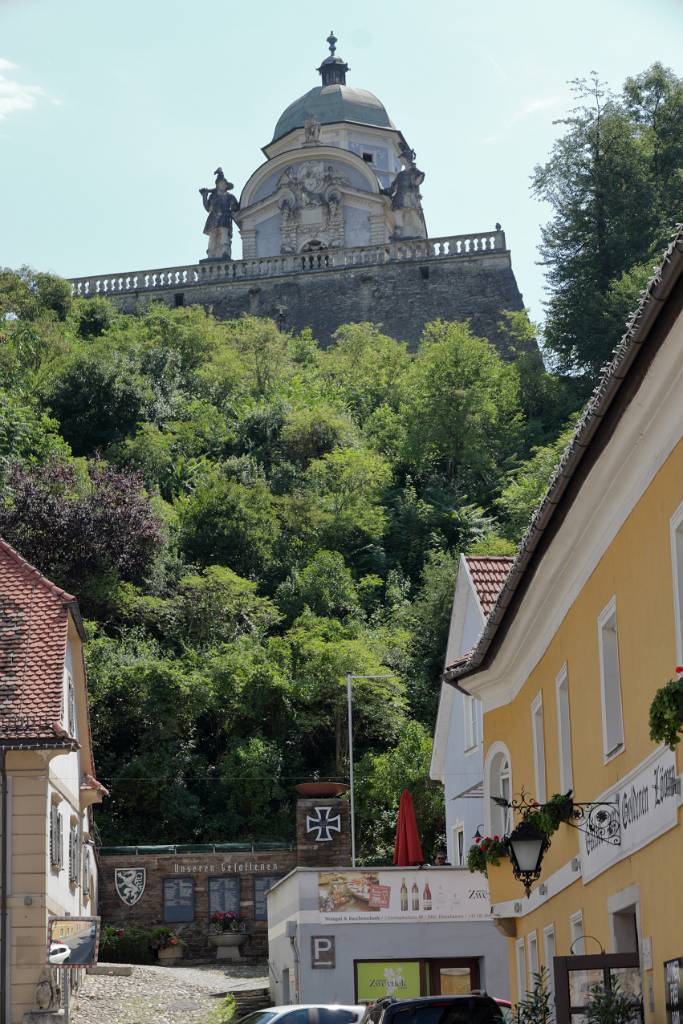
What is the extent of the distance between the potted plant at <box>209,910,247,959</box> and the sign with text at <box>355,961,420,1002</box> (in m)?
9.13

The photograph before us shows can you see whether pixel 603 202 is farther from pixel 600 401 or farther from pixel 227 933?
pixel 600 401

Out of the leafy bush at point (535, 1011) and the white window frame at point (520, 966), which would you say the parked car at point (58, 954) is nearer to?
the white window frame at point (520, 966)

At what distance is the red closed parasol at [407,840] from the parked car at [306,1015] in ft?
32.8

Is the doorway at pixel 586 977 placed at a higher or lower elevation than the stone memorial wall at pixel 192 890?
lower

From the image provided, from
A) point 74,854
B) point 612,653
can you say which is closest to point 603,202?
point 74,854

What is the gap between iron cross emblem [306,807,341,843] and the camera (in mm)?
29250

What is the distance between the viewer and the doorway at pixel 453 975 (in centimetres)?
2709

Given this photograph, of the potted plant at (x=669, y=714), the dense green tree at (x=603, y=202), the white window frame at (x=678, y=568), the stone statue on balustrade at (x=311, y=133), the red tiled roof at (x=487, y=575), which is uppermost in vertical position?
the stone statue on balustrade at (x=311, y=133)

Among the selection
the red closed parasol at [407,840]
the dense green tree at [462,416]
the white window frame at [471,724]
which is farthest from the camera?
the dense green tree at [462,416]

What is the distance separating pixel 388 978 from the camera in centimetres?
2702

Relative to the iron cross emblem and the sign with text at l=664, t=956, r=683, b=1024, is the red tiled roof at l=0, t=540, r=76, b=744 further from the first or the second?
the sign with text at l=664, t=956, r=683, b=1024

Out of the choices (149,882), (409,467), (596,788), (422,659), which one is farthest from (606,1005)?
(409,467)

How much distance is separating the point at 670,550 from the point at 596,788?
3912 millimetres

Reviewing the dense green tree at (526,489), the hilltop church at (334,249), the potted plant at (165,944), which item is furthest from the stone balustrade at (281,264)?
the potted plant at (165,944)
